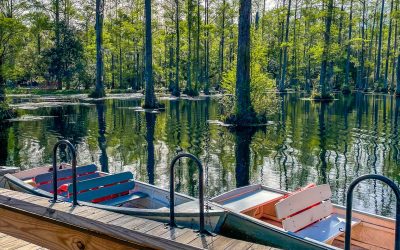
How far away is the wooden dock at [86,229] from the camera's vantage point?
7.61 feet

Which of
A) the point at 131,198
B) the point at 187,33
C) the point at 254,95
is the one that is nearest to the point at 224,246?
the point at 131,198

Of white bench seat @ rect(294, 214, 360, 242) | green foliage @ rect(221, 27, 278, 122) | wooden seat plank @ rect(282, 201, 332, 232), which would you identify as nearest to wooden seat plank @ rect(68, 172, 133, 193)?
wooden seat plank @ rect(282, 201, 332, 232)

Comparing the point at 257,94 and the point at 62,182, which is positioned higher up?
the point at 257,94

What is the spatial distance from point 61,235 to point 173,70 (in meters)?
53.0

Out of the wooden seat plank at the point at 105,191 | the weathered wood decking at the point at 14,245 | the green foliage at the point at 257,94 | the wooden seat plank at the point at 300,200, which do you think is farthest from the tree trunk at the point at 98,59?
the weathered wood decking at the point at 14,245

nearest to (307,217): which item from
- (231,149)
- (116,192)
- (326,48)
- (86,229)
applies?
(116,192)

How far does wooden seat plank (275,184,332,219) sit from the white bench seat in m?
0.30

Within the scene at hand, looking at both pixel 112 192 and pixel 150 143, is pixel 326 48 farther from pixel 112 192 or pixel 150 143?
pixel 112 192

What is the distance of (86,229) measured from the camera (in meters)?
2.51

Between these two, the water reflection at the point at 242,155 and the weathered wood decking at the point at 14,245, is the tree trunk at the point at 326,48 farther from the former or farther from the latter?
the weathered wood decking at the point at 14,245

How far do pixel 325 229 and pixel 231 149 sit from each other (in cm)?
865

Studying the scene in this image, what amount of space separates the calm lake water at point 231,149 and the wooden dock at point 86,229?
256 inches

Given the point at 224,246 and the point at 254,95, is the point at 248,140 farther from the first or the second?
the point at 224,246

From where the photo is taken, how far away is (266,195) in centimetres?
729
